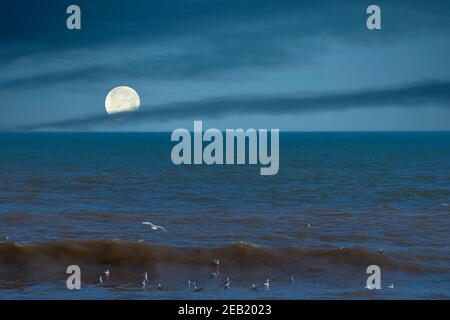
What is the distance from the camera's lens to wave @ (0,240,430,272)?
27281 mm

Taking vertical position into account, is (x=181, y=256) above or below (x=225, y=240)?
below

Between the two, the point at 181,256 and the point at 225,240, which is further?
the point at 225,240

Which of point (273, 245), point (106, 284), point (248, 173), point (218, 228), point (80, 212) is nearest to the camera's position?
point (106, 284)

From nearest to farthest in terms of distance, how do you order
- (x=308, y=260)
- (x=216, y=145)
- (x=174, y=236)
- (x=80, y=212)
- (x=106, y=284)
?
(x=106, y=284), (x=308, y=260), (x=174, y=236), (x=80, y=212), (x=216, y=145)

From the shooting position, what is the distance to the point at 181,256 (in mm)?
28516

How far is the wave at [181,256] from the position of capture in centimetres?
2728

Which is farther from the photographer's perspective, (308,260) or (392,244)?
(392,244)

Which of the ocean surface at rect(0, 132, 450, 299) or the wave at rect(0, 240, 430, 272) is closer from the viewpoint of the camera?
the ocean surface at rect(0, 132, 450, 299)

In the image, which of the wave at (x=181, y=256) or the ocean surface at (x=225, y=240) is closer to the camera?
the ocean surface at (x=225, y=240)

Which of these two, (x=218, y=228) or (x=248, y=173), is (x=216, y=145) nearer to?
(x=248, y=173)

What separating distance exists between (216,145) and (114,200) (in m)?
124

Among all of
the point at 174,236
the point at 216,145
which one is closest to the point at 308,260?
the point at 174,236
